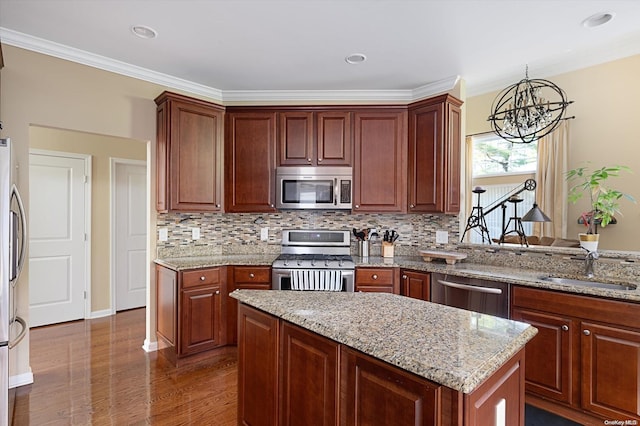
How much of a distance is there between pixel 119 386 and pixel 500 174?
518cm

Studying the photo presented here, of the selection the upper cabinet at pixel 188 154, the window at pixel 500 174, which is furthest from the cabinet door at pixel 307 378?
the window at pixel 500 174

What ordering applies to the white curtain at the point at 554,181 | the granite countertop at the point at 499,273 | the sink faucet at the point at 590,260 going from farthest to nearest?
the white curtain at the point at 554,181 < the sink faucet at the point at 590,260 < the granite countertop at the point at 499,273

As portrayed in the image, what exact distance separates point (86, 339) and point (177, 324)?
4.67 ft

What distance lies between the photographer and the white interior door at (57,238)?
396 centimetres

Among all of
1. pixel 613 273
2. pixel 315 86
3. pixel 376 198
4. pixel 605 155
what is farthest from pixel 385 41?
pixel 605 155

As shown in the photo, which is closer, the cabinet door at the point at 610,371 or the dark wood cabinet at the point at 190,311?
the cabinet door at the point at 610,371

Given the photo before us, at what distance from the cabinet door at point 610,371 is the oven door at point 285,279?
1.72 metres

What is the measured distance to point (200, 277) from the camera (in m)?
3.06

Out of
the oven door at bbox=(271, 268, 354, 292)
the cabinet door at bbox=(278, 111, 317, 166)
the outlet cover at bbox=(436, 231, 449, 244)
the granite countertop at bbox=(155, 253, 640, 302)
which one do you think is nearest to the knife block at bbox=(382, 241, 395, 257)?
the granite countertop at bbox=(155, 253, 640, 302)

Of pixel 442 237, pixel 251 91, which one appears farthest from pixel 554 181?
pixel 251 91

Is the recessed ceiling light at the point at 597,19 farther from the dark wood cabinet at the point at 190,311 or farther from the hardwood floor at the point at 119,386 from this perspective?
the hardwood floor at the point at 119,386

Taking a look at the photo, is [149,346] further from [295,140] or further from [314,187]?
[295,140]

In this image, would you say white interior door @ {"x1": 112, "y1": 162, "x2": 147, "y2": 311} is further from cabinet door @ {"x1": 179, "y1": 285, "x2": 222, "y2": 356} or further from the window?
the window

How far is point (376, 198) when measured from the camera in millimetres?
3559
